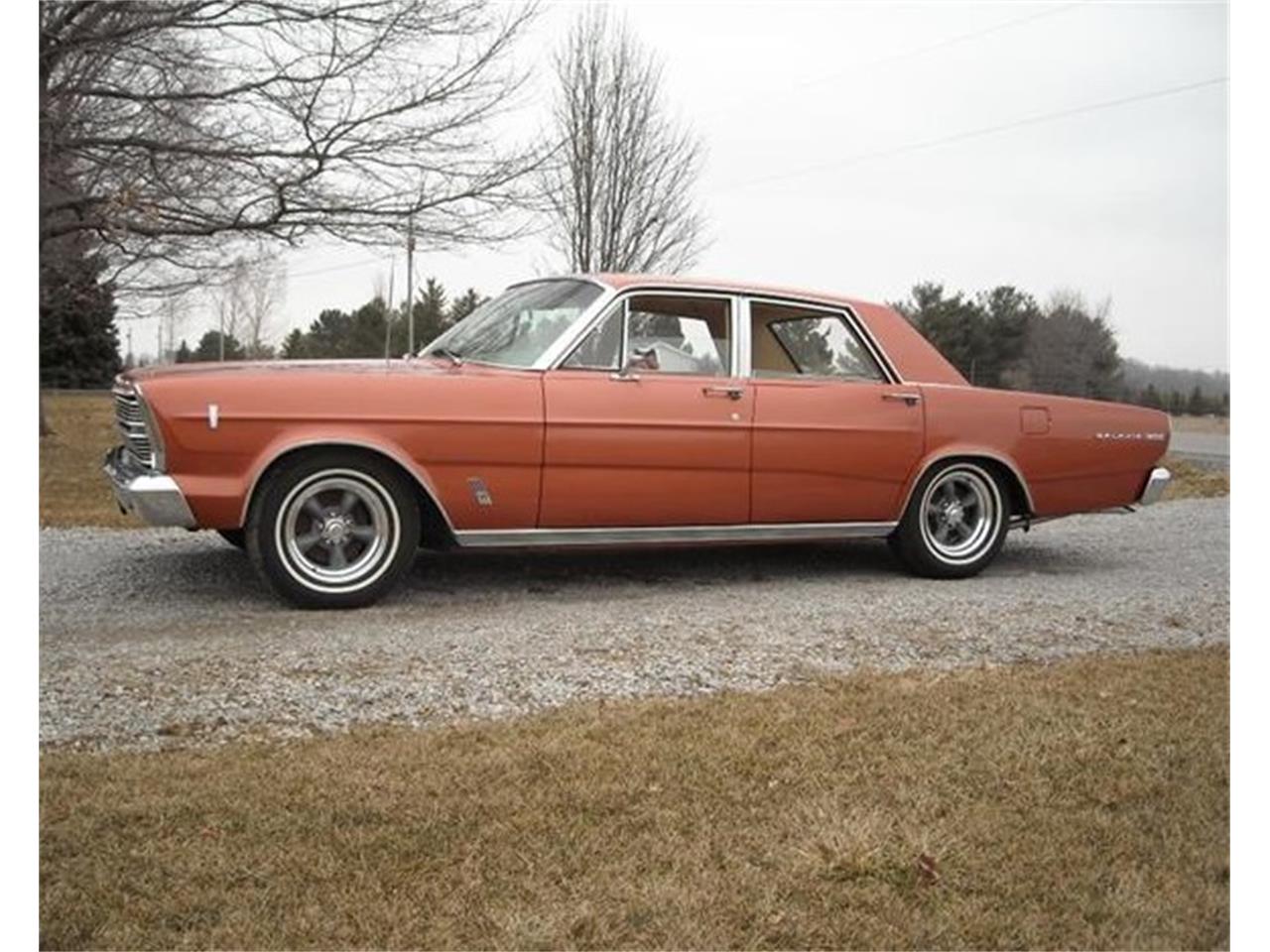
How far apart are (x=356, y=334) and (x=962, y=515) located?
2.39m

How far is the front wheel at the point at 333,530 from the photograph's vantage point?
10.4 feet

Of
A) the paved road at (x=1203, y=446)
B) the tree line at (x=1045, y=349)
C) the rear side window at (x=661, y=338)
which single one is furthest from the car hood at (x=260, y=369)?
the paved road at (x=1203, y=446)

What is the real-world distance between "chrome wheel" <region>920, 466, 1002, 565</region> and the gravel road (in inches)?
6.4

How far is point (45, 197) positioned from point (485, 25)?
1132mm

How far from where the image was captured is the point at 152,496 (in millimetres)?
3006

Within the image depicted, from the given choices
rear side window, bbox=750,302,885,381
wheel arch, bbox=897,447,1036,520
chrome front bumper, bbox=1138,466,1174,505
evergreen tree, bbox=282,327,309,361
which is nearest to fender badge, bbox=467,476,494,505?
evergreen tree, bbox=282,327,309,361

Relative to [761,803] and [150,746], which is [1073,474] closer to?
[761,803]

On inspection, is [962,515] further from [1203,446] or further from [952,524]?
[1203,446]

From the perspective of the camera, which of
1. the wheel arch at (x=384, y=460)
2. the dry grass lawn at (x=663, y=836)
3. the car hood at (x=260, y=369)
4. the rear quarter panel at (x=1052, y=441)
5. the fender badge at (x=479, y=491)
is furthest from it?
the rear quarter panel at (x=1052, y=441)

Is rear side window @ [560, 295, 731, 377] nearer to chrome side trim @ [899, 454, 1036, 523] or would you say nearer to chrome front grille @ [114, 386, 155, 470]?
chrome side trim @ [899, 454, 1036, 523]

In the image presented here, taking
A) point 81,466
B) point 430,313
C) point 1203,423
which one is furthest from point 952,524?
point 81,466

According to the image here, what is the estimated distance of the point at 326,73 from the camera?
268cm

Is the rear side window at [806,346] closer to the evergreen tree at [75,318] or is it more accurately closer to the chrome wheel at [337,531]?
the chrome wheel at [337,531]
